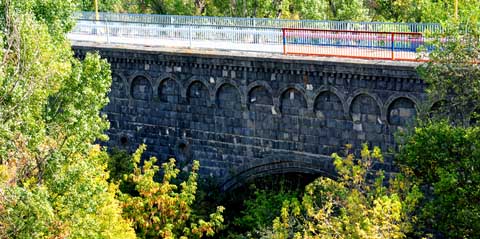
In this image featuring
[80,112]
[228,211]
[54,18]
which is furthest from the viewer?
[228,211]

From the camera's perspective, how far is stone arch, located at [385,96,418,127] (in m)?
24.0

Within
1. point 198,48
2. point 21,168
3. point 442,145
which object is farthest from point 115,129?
point 442,145

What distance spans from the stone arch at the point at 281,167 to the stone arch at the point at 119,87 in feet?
14.1

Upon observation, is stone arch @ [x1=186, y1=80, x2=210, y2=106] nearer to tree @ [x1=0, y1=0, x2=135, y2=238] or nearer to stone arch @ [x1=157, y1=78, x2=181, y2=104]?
stone arch @ [x1=157, y1=78, x2=181, y2=104]

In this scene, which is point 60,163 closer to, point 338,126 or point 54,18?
point 54,18

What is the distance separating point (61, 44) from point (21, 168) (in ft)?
10.7

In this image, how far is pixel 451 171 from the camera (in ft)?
68.8

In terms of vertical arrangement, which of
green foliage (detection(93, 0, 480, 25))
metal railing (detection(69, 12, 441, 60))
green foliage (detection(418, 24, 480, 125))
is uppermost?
green foliage (detection(93, 0, 480, 25))

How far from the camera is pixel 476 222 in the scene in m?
20.5

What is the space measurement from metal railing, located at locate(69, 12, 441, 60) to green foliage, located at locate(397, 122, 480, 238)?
331 centimetres

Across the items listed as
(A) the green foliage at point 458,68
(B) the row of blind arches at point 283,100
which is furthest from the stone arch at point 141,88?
(A) the green foliage at point 458,68

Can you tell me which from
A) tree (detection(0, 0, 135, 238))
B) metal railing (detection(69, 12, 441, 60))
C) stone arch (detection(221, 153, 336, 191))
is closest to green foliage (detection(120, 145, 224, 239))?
stone arch (detection(221, 153, 336, 191))

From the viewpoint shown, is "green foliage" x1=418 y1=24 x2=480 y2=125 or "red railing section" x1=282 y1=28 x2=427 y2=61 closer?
"green foliage" x1=418 y1=24 x2=480 y2=125

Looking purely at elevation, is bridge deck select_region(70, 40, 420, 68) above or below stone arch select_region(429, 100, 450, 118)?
above
